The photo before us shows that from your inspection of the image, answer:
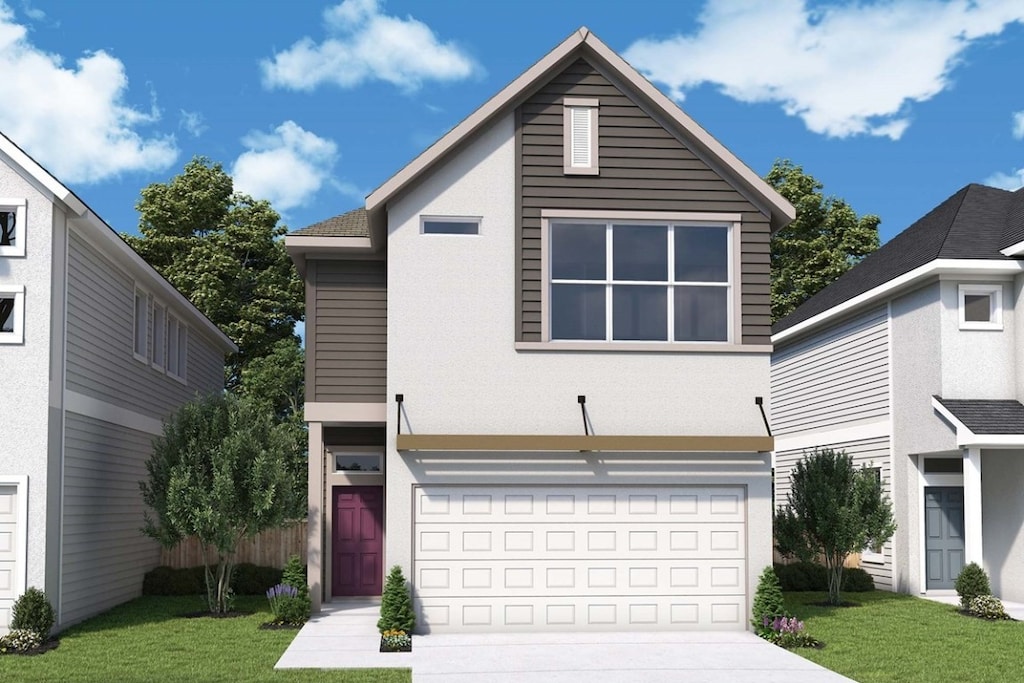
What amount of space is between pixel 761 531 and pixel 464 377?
5273 millimetres

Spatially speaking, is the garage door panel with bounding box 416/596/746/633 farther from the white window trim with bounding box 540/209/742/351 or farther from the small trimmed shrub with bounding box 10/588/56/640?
the small trimmed shrub with bounding box 10/588/56/640

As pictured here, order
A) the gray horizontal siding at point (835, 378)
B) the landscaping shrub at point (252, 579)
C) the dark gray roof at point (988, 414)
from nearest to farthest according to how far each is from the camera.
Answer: the dark gray roof at point (988, 414)
the landscaping shrub at point (252, 579)
the gray horizontal siding at point (835, 378)

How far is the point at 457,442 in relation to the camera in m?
17.5

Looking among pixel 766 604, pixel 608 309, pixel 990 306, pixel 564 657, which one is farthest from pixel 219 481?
pixel 990 306

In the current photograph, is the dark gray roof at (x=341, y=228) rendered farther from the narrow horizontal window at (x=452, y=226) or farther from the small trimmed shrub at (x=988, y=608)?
the small trimmed shrub at (x=988, y=608)

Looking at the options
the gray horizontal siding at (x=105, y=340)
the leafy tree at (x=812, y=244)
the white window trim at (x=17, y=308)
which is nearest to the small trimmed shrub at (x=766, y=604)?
the gray horizontal siding at (x=105, y=340)

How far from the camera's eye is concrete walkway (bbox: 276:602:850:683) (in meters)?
13.9

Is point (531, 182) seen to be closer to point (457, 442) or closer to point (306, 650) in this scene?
point (457, 442)

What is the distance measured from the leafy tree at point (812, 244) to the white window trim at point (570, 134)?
81.7 ft

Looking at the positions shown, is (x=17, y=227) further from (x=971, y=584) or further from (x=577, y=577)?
(x=971, y=584)

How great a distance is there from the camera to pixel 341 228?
787 inches

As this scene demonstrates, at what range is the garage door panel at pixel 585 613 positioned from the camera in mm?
17609

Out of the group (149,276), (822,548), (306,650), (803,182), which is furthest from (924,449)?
(803,182)

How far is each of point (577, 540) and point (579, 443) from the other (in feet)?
5.08
